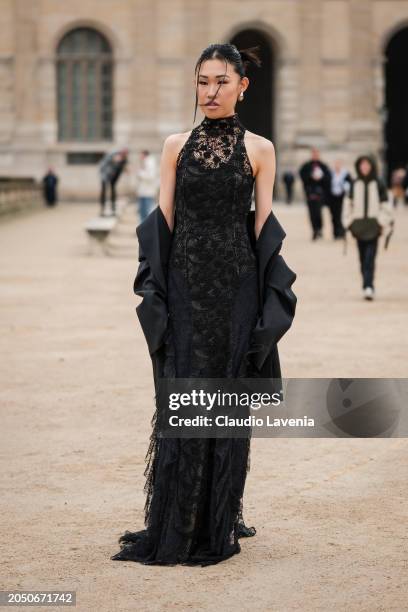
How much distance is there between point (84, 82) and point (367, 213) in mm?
30842

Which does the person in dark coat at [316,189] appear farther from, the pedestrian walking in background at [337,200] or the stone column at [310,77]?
the stone column at [310,77]

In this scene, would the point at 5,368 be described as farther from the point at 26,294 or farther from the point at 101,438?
the point at 26,294

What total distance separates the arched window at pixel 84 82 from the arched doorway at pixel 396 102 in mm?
10863

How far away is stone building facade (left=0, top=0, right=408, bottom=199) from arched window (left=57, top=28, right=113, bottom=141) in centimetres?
3

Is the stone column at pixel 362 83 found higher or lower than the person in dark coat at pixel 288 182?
higher

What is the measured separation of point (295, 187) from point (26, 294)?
29981 mm

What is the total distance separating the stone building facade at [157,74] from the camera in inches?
1756

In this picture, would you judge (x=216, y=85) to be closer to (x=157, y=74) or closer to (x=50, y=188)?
(x=50, y=188)

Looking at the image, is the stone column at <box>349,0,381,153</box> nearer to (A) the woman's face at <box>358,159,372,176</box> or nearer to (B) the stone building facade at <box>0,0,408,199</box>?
(B) the stone building facade at <box>0,0,408,199</box>

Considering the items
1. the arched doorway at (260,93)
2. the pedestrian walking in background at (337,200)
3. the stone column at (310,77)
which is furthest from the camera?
the arched doorway at (260,93)

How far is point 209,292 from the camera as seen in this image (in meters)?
5.33

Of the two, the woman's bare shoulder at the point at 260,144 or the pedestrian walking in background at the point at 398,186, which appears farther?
the pedestrian walking in background at the point at 398,186

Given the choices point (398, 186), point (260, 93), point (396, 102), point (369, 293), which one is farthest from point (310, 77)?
point (369, 293)

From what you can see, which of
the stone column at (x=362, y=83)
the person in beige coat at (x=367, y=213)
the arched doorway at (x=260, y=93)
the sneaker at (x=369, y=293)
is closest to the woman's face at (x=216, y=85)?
the person in beige coat at (x=367, y=213)
